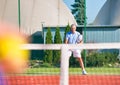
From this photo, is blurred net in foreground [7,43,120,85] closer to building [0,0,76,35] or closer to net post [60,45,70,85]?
net post [60,45,70,85]

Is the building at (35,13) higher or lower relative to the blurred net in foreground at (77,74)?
higher

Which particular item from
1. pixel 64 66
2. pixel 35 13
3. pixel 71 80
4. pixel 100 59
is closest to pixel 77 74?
pixel 71 80

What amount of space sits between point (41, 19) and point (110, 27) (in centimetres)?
1029

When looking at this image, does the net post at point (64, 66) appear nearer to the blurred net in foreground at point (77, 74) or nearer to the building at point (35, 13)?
the blurred net in foreground at point (77, 74)

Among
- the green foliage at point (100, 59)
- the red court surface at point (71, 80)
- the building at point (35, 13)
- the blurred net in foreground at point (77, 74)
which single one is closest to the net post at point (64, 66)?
the blurred net in foreground at point (77, 74)

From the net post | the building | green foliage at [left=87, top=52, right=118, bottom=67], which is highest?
the building

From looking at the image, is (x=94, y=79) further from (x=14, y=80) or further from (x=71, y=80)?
(x=14, y=80)

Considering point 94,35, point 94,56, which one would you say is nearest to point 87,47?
point 94,56

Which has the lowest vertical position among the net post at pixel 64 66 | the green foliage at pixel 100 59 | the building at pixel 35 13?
the green foliage at pixel 100 59

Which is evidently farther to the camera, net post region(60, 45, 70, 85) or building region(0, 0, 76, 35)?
building region(0, 0, 76, 35)

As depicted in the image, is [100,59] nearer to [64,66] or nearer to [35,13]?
[64,66]

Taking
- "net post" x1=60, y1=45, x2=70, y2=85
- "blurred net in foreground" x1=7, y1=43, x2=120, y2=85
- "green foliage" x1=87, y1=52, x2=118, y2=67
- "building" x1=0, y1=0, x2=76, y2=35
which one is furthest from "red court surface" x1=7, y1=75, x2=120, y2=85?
"building" x1=0, y1=0, x2=76, y2=35

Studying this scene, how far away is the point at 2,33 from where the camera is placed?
5965mm

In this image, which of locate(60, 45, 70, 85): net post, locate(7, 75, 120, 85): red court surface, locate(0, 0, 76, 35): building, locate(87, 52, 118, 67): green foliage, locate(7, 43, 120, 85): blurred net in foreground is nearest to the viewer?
locate(60, 45, 70, 85): net post
